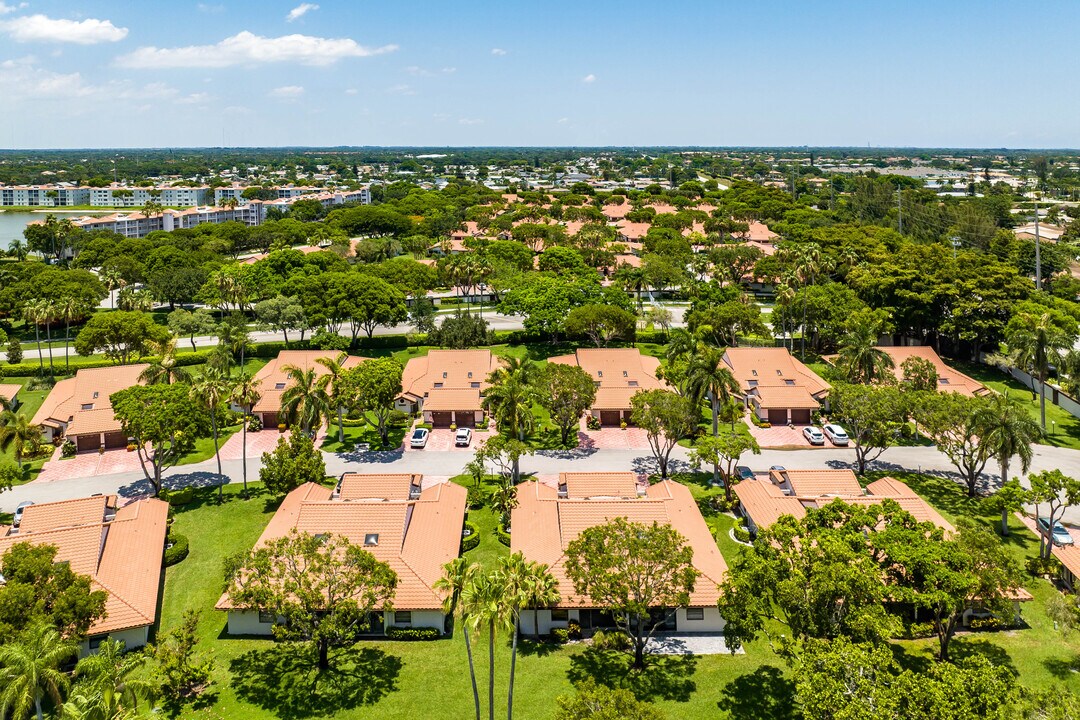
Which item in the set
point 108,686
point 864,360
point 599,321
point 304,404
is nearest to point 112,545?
point 304,404

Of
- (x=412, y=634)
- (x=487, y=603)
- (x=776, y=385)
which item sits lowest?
(x=412, y=634)

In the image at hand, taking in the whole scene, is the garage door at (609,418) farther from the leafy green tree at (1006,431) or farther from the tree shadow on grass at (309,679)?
the tree shadow on grass at (309,679)

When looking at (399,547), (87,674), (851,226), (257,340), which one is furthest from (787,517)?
(851,226)

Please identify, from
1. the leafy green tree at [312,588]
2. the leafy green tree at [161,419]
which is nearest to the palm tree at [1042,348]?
the leafy green tree at [312,588]

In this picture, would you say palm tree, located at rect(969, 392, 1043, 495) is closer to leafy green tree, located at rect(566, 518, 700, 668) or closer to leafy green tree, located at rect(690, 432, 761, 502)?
leafy green tree, located at rect(690, 432, 761, 502)

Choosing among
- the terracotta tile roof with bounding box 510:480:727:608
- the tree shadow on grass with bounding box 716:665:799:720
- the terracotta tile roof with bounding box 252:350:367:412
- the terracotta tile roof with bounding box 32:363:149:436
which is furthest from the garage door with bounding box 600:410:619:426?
the terracotta tile roof with bounding box 32:363:149:436

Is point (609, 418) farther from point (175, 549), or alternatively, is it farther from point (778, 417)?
point (175, 549)

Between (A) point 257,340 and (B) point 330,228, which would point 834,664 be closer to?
(A) point 257,340
